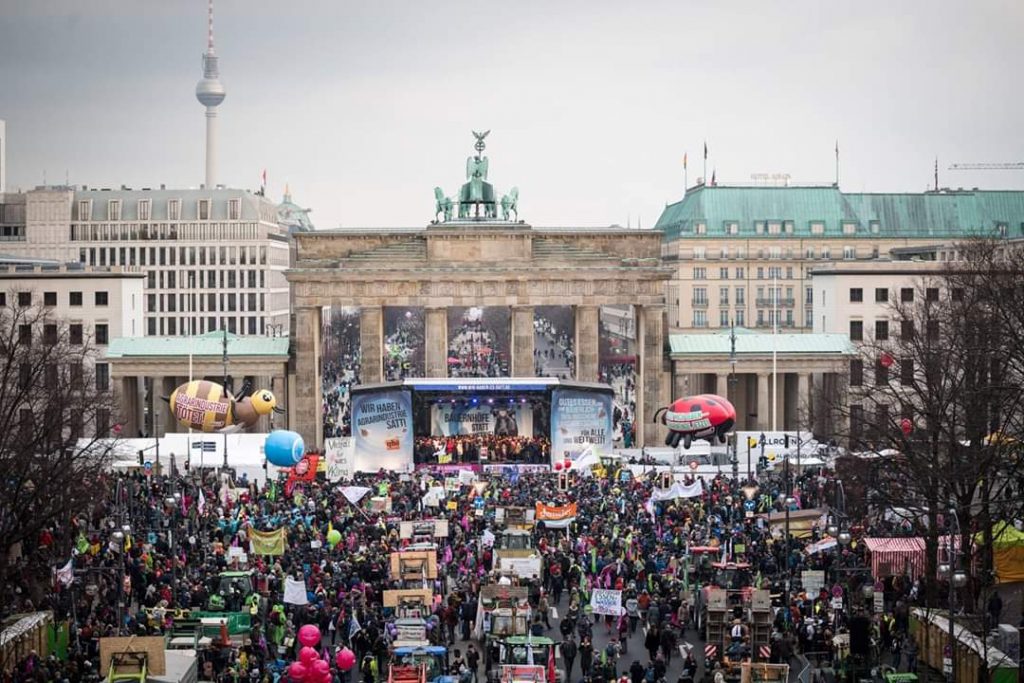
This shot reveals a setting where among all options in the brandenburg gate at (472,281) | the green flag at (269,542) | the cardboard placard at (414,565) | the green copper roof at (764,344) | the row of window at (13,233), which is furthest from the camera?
the row of window at (13,233)

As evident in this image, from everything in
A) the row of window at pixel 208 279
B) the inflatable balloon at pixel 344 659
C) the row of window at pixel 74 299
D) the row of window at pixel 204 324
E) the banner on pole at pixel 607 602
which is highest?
the row of window at pixel 208 279

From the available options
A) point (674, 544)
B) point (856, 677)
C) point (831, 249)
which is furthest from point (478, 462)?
point (831, 249)

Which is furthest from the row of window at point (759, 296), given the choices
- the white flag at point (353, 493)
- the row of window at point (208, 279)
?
the white flag at point (353, 493)

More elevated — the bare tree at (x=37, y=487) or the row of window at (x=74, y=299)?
the row of window at (x=74, y=299)

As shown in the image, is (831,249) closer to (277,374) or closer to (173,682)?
(277,374)

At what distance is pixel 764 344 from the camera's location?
382 ft

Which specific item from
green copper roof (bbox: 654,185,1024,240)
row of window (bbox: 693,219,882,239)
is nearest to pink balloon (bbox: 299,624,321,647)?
green copper roof (bbox: 654,185,1024,240)

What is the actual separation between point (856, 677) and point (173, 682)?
17404 mm

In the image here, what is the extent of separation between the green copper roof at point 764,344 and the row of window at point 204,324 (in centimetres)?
Answer: 6313

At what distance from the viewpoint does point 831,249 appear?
164 m

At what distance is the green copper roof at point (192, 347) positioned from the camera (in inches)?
4523

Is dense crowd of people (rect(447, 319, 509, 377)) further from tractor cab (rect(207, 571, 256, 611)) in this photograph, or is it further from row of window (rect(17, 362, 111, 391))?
tractor cab (rect(207, 571, 256, 611))

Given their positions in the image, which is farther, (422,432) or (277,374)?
(277,374)

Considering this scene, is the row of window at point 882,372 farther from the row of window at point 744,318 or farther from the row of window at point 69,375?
the row of window at point 744,318
